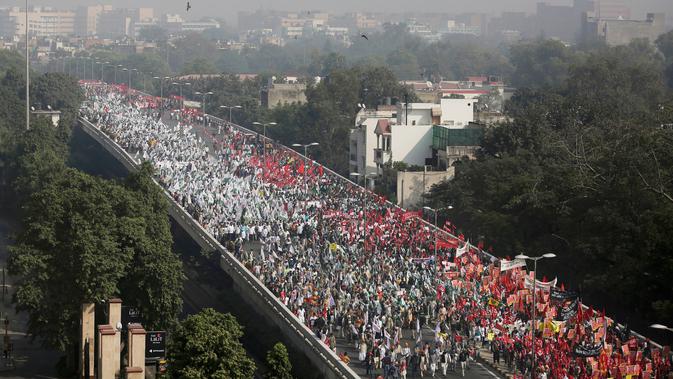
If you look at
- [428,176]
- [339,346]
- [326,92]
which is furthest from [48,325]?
[326,92]

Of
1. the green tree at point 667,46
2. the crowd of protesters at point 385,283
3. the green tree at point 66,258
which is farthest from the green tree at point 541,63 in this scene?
the green tree at point 66,258

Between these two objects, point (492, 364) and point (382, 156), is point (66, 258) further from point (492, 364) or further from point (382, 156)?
point (382, 156)

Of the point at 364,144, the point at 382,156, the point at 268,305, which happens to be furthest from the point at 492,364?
the point at 364,144

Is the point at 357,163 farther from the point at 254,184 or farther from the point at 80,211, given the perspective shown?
the point at 80,211

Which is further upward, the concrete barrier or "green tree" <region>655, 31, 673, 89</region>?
"green tree" <region>655, 31, 673, 89</region>

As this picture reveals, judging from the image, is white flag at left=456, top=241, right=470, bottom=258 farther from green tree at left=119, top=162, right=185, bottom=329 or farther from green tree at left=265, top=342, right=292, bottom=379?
green tree at left=265, top=342, right=292, bottom=379

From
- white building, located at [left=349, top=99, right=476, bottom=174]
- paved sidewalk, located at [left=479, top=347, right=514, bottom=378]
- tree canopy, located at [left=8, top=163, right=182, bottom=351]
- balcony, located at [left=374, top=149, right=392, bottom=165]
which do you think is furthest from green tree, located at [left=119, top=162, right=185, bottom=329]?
white building, located at [left=349, top=99, right=476, bottom=174]
